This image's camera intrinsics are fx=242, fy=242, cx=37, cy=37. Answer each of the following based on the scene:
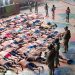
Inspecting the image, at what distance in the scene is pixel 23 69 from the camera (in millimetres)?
→ 18469

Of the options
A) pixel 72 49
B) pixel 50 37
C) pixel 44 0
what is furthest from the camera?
pixel 44 0

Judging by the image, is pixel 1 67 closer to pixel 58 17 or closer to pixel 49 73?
pixel 49 73

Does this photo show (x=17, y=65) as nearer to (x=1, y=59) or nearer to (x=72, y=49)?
(x=1, y=59)

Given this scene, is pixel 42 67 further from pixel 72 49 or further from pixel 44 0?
pixel 44 0

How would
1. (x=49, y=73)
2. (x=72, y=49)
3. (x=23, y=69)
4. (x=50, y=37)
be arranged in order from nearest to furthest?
(x=49, y=73), (x=23, y=69), (x=72, y=49), (x=50, y=37)

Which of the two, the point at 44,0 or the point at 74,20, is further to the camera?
the point at 44,0

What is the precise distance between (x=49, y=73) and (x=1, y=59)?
13.7ft

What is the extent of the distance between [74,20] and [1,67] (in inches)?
712

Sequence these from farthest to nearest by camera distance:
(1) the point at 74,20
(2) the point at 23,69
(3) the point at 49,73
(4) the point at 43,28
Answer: (1) the point at 74,20 → (4) the point at 43,28 → (2) the point at 23,69 → (3) the point at 49,73

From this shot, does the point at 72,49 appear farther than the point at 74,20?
No

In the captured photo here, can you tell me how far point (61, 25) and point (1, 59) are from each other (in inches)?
541

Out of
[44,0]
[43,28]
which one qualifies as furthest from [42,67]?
[44,0]

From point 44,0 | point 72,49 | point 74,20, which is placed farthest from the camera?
point 44,0

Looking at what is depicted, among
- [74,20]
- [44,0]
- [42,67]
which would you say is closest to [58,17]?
[74,20]
